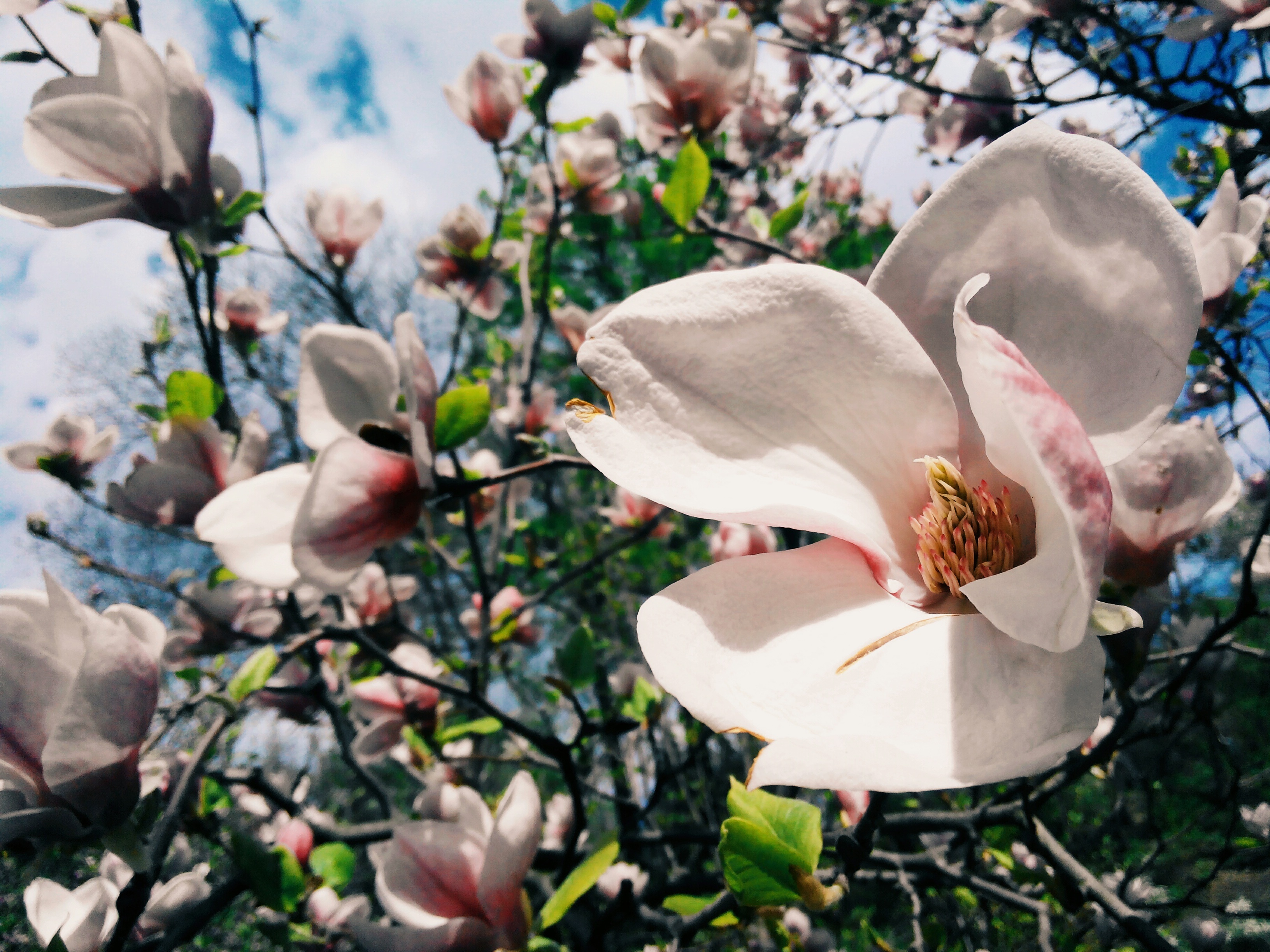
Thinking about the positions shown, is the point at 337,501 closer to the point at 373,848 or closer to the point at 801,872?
the point at 801,872

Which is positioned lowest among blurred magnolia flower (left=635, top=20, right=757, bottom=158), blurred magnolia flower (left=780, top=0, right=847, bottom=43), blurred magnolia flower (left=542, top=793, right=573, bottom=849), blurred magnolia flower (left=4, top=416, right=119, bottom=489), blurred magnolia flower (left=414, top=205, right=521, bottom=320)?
blurred magnolia flower (left=542, top=793, right=573, bottom=849)

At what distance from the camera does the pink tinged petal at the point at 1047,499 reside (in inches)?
8.9

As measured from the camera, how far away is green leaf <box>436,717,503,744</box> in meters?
0.98

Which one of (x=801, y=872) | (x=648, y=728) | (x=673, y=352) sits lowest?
(x=648, y=728)

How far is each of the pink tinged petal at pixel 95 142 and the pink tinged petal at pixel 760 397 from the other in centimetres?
57

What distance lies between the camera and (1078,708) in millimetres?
240

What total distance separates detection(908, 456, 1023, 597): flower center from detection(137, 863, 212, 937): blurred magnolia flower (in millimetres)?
971

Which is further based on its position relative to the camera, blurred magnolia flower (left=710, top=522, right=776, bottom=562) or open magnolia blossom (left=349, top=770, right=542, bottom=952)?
blurred magnolia flower (left=710, top=522, right=776, bottom=562)

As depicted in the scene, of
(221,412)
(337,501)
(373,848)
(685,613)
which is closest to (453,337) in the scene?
(221,412)

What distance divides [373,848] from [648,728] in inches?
20.2

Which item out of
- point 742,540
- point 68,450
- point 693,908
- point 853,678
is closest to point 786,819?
point 853,678

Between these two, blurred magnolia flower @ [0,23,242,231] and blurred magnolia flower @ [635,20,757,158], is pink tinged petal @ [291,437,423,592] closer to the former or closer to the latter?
blurred magnolia flower @ [0,23,242,231]

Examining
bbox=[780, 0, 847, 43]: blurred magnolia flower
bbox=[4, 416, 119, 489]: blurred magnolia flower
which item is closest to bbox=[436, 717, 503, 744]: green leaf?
bbox=[4, 416, 119, 489]: blurred magnolia flower

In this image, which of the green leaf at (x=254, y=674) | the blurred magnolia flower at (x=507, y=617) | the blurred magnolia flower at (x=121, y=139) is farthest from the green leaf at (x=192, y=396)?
the blurred magnolia flower at (x=507, y=617)
